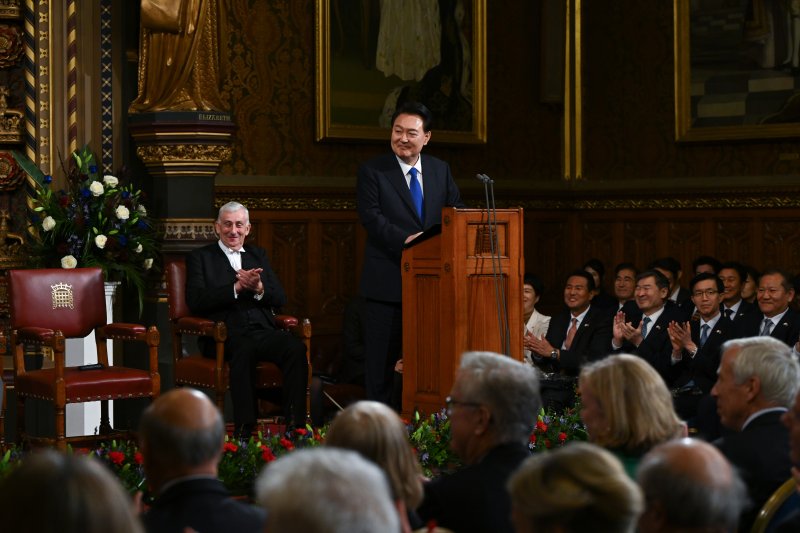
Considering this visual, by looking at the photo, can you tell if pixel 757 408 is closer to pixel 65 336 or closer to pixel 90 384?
pixel 90 384

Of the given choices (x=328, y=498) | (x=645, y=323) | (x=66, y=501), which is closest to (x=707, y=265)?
(x=645, y=323)

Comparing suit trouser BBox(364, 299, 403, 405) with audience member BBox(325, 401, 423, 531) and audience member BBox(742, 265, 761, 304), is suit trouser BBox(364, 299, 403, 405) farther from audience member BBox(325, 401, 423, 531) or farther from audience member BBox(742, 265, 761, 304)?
audience member BBox(325, 401, 423, 531)

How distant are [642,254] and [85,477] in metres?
10.0

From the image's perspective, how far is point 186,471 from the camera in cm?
298

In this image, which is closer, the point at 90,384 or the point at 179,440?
the point at 179,440

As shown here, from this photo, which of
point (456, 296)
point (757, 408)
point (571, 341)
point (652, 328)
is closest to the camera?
point (757, 408)

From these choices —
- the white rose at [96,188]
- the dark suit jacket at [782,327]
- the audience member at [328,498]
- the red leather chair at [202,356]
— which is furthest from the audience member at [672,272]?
the audience member at [328,498]

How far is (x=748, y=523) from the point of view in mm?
3855

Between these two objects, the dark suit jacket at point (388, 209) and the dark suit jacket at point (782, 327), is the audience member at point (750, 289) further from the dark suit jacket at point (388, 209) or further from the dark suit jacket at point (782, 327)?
the dark suit jacket at point (388, 209)

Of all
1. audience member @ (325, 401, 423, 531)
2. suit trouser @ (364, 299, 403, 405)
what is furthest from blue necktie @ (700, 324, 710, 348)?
audience member @ (325, 401, 423, 531)

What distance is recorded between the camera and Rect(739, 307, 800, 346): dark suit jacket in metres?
7.61

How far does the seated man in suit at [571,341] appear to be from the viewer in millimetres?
8055

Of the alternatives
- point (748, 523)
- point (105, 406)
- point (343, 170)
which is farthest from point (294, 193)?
point (748, 523)

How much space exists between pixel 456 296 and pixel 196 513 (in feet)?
11.0
